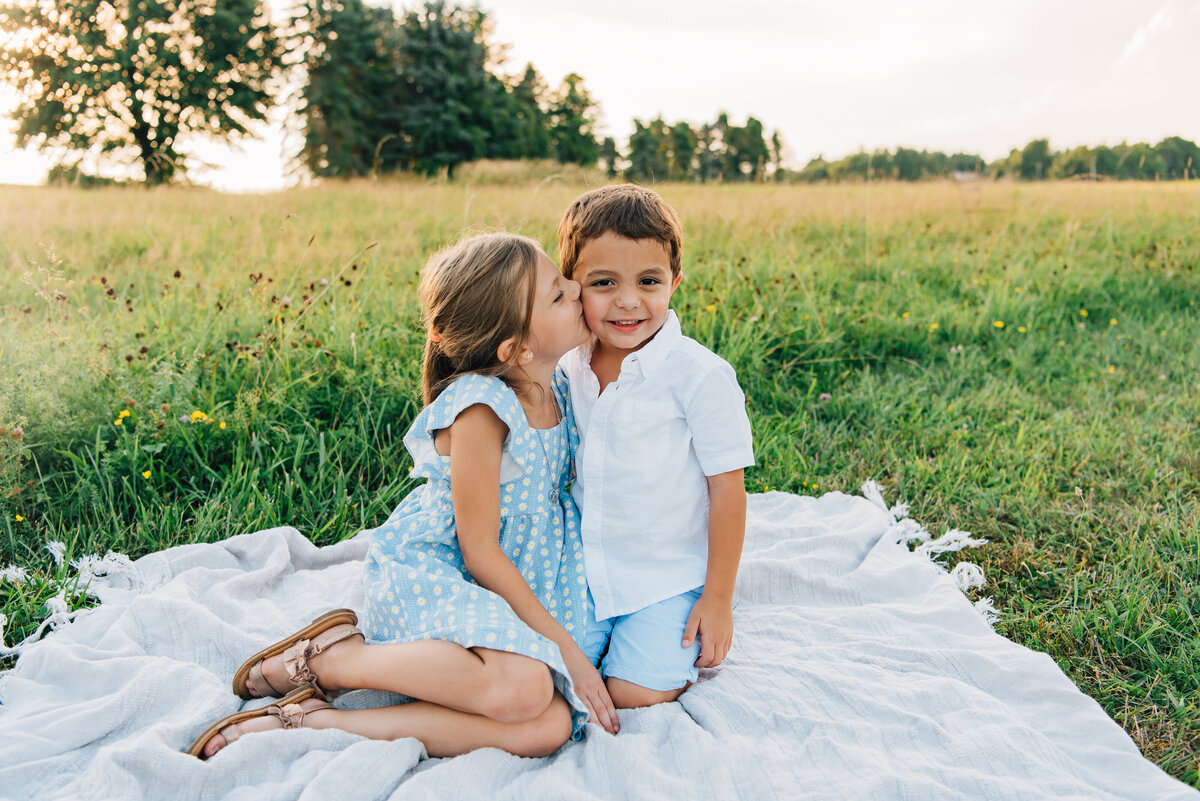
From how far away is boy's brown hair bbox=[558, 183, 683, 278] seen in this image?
1.87 metres

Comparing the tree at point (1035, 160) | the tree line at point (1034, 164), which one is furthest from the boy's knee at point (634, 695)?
the tree at point (1035, 160)

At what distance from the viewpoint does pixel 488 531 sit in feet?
5.88

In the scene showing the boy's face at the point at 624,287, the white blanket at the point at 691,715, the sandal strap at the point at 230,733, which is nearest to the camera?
the white blanket at the point at 691,715

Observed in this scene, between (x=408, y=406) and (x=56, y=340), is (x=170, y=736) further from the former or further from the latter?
(x=56, y=340)

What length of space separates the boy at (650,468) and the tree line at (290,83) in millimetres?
8030

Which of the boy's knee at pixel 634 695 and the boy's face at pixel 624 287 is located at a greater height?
the boy's face at pixel 624 287

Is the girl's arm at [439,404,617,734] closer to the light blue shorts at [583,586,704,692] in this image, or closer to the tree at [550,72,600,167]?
the light blue shorts at [583,586,704,692]

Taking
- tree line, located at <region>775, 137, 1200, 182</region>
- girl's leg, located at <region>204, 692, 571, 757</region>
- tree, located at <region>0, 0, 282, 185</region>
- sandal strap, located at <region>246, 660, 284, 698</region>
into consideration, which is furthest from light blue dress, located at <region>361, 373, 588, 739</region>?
tree, located at <region>0, 0, 282, 185</region>

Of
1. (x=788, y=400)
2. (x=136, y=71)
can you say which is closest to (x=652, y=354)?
(x=788, y=400)

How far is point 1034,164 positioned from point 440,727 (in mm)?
9004

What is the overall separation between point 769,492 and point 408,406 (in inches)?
56.3

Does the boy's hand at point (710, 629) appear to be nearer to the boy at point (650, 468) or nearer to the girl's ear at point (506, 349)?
the boy at point (650, 468)

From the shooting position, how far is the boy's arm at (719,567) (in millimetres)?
1902

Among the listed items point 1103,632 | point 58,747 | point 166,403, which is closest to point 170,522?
point 166,403
